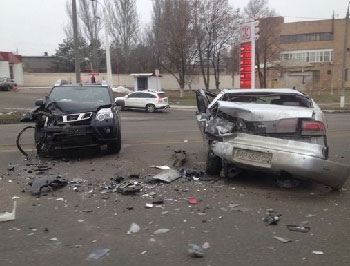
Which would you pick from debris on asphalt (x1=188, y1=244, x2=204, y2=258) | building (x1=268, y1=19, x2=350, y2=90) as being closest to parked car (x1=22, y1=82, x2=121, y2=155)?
debris on asphalt (x1=188, y1=244, x2=204, y2=258)

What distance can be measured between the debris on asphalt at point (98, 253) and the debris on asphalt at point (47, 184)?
2.33 meters

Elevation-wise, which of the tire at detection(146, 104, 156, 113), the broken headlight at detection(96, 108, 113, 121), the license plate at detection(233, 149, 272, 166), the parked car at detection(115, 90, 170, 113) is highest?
the broken headlight at detection(96, 108, 113, 121)

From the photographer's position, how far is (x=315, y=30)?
278 ft

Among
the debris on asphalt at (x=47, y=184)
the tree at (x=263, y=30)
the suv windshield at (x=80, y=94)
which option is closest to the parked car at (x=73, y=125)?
the suv windshield at (x=80, y=94)

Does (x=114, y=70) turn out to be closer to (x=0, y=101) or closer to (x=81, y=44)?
(x=81, y=44)

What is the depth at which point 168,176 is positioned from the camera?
22.5ft

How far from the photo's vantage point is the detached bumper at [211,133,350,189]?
5574 mm

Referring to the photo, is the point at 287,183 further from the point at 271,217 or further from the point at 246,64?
the point at 246,64

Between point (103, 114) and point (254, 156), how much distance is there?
4.07 meters

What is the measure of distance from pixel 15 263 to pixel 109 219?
1350 mm

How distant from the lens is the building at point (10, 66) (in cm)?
5612

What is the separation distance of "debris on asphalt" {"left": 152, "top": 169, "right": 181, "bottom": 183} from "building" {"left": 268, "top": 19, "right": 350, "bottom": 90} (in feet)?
213

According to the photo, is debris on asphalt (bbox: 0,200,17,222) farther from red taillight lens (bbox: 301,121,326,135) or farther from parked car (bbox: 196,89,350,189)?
red taillight lens (bbox: 301,121,326,135)

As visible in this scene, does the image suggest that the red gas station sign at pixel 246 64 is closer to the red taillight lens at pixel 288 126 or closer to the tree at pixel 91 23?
the red taillight lens at pixel 288 126
